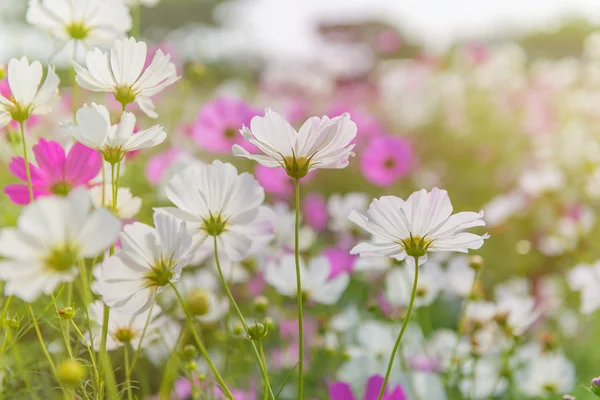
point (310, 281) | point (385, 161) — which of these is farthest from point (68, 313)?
point (385, 161)

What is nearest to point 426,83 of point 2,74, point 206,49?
point 206,49

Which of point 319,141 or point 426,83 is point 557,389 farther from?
point 426,83

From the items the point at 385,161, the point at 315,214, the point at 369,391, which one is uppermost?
the point at 385,161

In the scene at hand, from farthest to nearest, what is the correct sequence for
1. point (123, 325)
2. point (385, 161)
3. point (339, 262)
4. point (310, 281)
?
1. point (385, 161)
2. point (339, 262)
3. point (310, 281)
4. point (123, 325)

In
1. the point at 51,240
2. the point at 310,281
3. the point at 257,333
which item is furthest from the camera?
the point at 310,281

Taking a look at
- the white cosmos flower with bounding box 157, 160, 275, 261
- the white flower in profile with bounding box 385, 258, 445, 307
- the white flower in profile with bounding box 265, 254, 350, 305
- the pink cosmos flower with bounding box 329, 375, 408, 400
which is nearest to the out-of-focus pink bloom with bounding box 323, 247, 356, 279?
the white flower in profile with bounding box 385, 258, 445, 307

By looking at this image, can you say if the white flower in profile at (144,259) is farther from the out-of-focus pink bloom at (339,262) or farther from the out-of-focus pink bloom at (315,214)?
the out-of-focus pink bloom at (315,214)

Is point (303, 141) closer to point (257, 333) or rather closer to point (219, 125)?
point (257, 333)
